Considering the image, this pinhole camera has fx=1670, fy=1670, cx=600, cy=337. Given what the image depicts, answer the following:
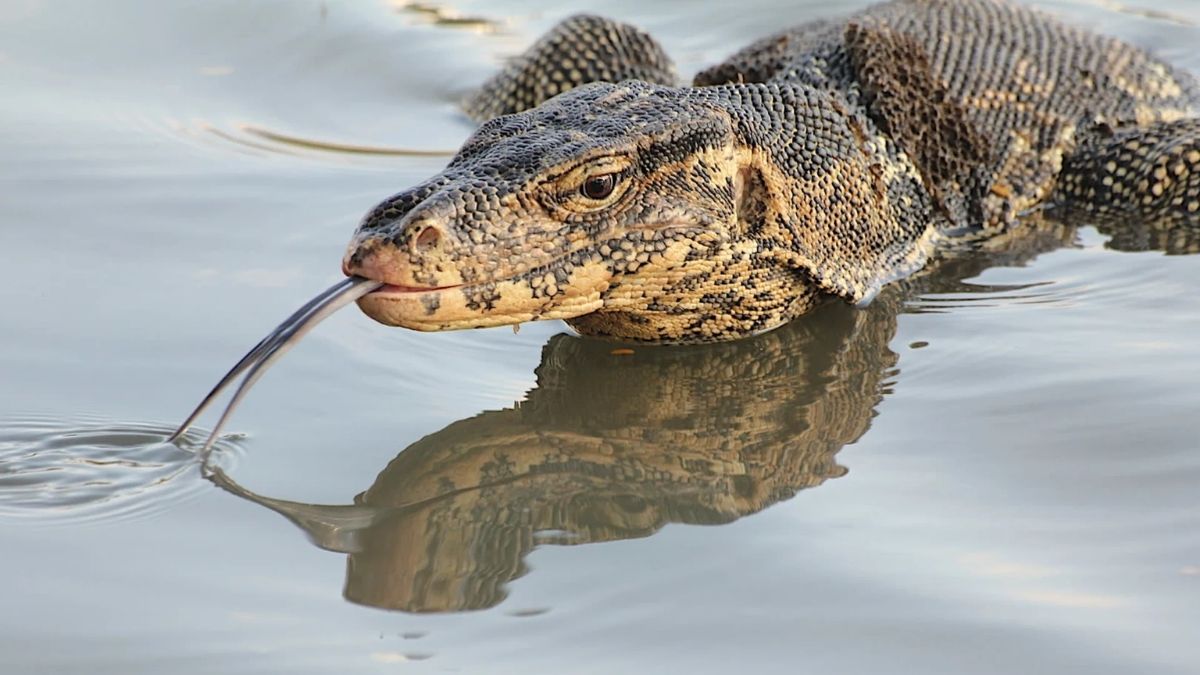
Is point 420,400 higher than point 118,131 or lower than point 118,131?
lower

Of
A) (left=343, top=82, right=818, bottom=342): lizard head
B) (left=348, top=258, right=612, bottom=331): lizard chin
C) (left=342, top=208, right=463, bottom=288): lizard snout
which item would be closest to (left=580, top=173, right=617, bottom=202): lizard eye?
(left=343, top=82, right=818, bottom=342): lizard head

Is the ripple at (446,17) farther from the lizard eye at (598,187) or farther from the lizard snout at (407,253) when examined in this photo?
the lizard snout at (407,253)

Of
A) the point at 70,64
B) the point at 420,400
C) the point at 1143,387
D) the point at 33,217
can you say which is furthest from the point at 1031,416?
the point at 70,64

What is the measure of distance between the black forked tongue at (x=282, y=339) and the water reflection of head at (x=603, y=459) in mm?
302

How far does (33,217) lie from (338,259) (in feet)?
4.45

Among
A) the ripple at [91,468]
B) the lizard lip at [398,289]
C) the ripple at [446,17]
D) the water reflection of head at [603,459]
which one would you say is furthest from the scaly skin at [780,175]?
the ripple at [446,17]

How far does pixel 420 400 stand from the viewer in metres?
5.33

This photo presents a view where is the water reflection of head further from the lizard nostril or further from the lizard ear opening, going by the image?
the lizard nostril

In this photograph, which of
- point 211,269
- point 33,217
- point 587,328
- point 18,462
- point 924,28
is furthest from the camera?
point 924,28

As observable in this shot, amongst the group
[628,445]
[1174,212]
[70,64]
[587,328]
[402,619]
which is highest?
[70,64]

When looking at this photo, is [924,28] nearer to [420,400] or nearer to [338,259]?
[338,259]

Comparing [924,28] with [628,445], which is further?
[924,28]

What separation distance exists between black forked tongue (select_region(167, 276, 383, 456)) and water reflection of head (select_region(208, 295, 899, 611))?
302mm

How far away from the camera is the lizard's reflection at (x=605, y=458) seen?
4.32 metres
